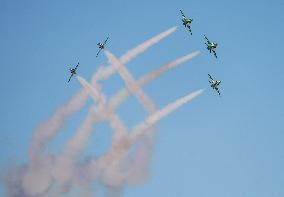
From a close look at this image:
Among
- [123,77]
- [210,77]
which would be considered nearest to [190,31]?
[210,77]

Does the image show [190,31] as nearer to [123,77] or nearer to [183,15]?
[183,15]

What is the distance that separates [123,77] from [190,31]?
2123 centimetres

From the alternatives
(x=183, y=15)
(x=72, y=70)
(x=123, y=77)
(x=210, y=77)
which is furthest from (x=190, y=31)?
(x=72, y=70)

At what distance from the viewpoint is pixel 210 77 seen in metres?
115

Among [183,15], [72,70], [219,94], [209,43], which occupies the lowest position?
[219,94]

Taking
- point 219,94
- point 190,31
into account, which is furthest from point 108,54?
point 219,94

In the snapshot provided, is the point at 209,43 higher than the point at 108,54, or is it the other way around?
the point at 108,54

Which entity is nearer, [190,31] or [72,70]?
[190,31]

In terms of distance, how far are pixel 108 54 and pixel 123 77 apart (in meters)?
7.21

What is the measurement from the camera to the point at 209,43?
11350cm

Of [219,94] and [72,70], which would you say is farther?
[72,70]

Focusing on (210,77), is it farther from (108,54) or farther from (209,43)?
(108,54)

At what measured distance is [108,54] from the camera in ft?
371

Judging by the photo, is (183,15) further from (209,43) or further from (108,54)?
(108,54)
